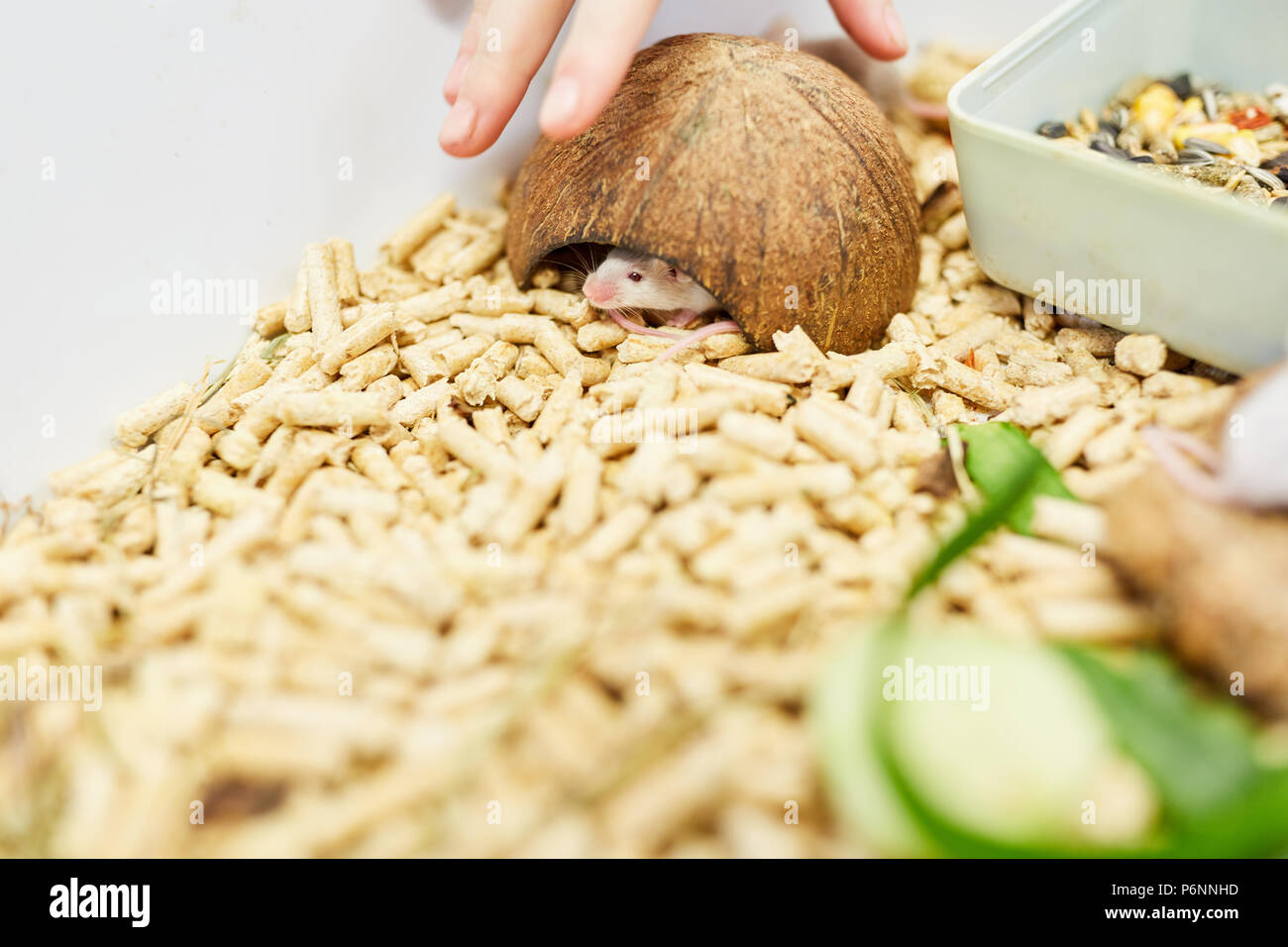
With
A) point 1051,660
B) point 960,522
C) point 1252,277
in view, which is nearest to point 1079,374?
point 1252,277

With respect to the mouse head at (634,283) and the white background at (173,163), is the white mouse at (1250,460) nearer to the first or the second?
the mouse head at (634,283)

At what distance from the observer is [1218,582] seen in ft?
3.74

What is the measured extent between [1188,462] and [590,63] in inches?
43.9

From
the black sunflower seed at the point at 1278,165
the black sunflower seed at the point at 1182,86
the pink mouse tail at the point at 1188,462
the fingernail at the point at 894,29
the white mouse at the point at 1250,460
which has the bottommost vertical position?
the pink mouse tail at the point at 1188,462

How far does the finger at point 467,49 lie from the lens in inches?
78.6

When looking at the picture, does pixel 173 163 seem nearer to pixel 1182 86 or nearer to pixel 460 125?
pixel 460 125

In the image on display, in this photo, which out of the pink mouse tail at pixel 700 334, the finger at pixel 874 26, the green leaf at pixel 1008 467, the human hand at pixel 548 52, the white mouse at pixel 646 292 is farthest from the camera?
the finger at pixel 874 26

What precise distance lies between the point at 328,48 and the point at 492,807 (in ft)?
5.84

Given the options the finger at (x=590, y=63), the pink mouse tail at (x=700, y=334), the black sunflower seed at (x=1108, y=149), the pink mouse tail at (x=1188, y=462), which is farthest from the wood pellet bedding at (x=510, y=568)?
the finger at (x=590, y=63)

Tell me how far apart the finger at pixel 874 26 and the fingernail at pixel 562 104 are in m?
1.02

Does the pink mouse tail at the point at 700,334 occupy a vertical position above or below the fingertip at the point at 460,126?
below

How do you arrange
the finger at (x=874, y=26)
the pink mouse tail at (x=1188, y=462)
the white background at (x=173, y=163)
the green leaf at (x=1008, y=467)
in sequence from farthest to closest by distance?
the finger at (x=874, y=26) < the white background at (x=173, y=163) < the green leaf at (x=1008, y=467) < the pink mouse tail at (x=1188, y=462)

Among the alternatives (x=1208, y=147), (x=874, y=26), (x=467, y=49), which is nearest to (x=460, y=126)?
(x=467, y=49)

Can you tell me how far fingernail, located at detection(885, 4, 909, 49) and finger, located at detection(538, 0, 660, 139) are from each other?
895 mm
